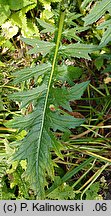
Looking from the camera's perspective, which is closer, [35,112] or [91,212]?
[35,112]

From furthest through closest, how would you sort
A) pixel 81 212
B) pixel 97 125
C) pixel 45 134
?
1. pixel 97 125
2. pixel 81 212
3. pixel 45 134

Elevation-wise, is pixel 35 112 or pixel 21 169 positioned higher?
pixel 35 112

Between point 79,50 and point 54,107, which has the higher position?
point 79,50

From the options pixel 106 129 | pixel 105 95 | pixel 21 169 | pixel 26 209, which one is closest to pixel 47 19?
pixel 105 95

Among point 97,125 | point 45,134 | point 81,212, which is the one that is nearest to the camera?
point 45,134

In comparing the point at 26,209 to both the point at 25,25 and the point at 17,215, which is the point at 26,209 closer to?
the point at 17,215

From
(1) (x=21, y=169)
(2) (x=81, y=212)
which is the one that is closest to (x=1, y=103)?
(1) (x=21, y=169)

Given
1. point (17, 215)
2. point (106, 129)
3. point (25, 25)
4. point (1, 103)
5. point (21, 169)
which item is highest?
point (25, 25)
